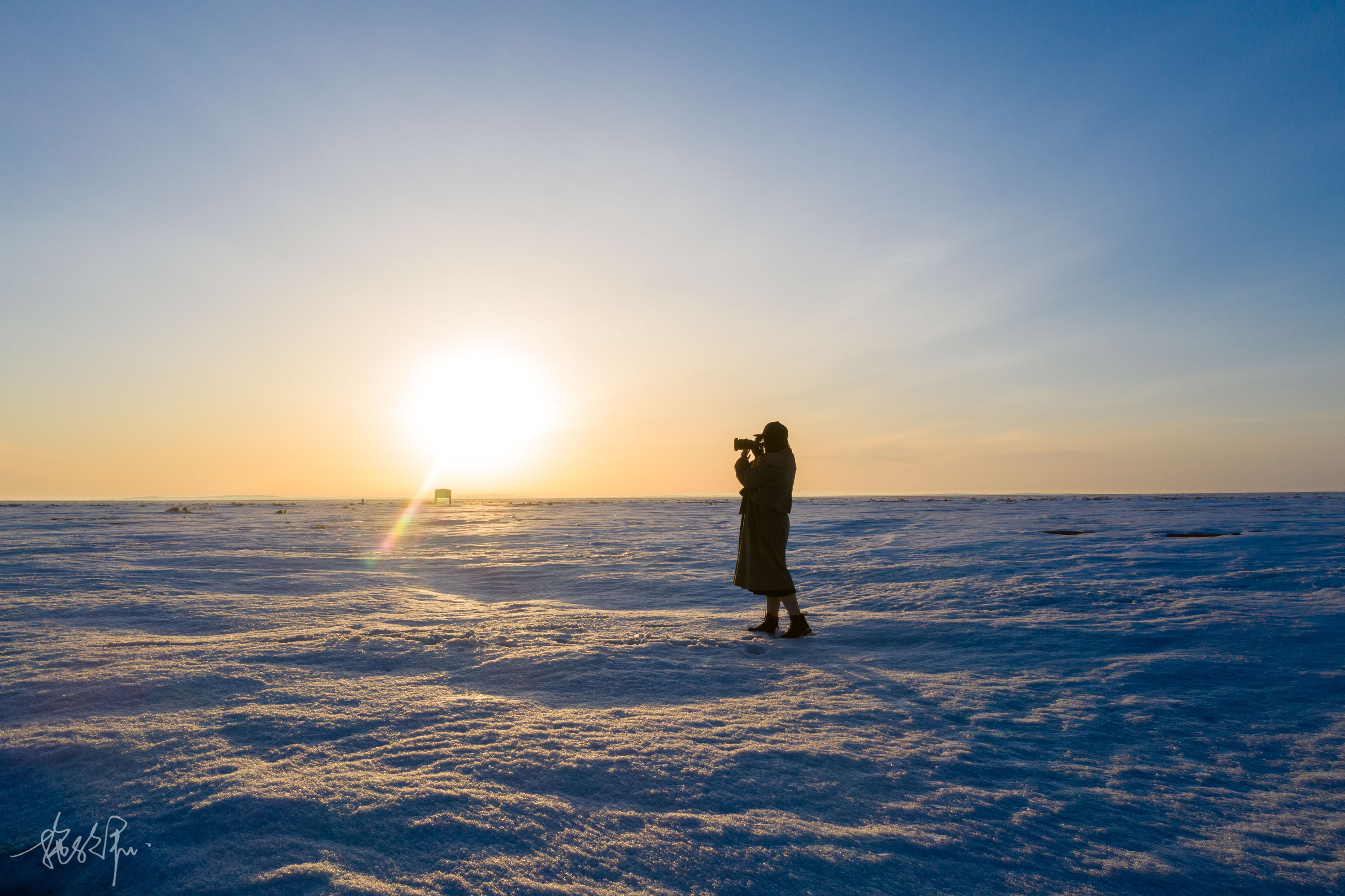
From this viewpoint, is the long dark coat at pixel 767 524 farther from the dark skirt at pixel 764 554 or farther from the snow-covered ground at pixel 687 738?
the snow-covered ground at pixel 687 738

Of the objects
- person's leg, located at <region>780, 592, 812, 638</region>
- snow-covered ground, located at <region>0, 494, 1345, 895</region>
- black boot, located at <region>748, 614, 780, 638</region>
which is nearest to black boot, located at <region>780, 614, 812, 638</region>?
person's leg, located at <region>780, 592, 812, 638</region>

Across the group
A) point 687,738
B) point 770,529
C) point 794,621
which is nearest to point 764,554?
point 770,529

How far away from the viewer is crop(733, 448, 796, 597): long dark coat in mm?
6438

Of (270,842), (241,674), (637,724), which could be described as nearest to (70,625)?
(241,674)

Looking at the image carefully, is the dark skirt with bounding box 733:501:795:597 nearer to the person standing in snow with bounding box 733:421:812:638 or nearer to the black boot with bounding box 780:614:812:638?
the person standing in snow with bounding box 733:421:812:638

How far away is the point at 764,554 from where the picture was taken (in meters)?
6.52

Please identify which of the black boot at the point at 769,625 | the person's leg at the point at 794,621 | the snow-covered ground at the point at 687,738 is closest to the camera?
the snow-covered ground at the point at 687,738

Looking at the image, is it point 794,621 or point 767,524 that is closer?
point 794,621

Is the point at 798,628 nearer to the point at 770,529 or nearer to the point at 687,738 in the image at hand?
the point at 770,529

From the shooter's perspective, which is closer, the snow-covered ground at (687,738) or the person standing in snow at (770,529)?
the snow-covered ground at (687,738)

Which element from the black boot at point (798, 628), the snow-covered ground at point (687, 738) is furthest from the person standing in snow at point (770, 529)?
the snow-covered ground at point (687, 738)

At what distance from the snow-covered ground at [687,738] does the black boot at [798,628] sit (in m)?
0.22

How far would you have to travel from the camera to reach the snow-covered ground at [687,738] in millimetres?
2400

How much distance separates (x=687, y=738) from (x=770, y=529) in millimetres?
3212
